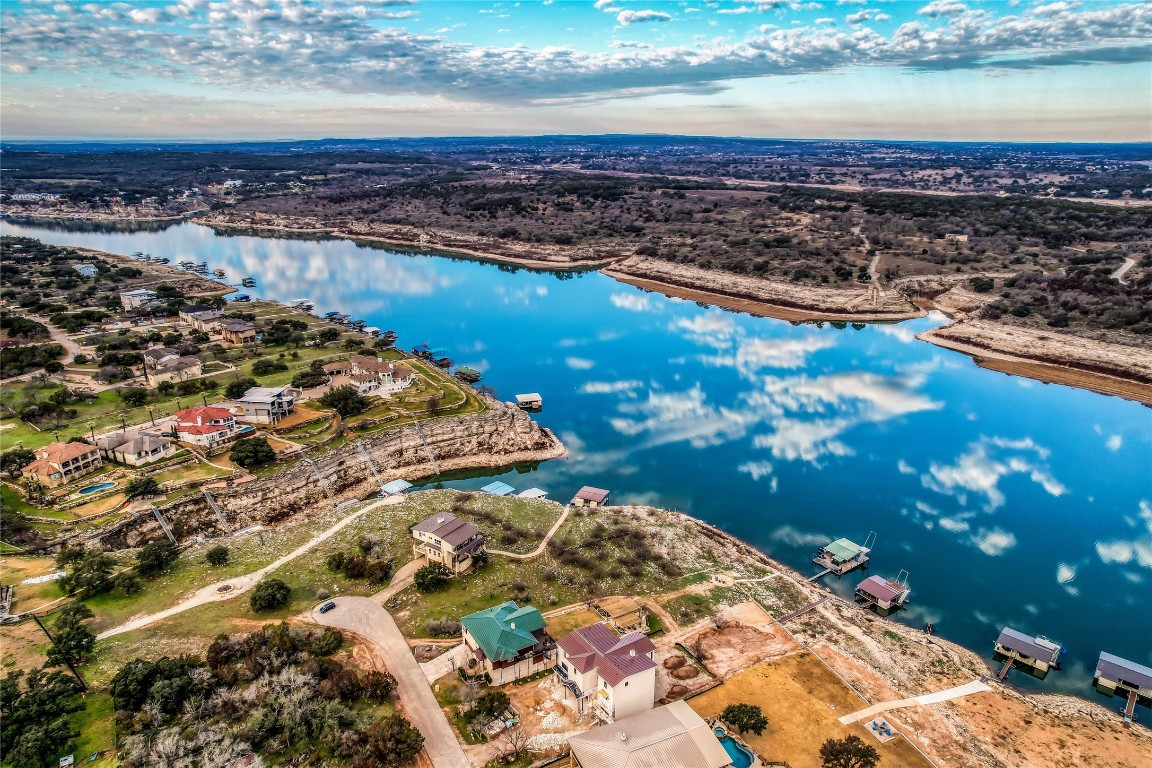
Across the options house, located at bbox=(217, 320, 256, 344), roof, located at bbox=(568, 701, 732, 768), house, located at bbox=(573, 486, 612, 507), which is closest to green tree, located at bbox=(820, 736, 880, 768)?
roof, located at bbox=(568, 701, 732, 768)

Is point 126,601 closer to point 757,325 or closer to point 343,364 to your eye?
point 343,364

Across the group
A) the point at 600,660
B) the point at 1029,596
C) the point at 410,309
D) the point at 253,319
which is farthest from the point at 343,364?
the point at 1029,596

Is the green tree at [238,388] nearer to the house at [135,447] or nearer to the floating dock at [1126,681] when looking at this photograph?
the house at [135,447]

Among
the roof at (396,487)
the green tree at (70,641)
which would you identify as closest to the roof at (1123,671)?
the roof at (396,487)

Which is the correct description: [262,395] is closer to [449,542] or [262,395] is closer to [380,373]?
[380,373]

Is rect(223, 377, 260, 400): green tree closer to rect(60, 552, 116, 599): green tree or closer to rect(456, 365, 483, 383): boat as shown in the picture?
rect(456, 365, 483, 383): boat

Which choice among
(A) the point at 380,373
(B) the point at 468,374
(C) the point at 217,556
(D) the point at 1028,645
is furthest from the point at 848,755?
(B) the point at 468,374
